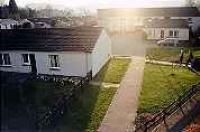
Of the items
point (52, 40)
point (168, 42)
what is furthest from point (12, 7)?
point (52, 40)

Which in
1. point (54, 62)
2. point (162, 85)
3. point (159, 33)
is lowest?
point (162, 85)

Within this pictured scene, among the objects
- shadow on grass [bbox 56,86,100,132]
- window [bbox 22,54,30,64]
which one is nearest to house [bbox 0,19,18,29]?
window [bbox 22,54,30,64]

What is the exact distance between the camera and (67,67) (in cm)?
2775

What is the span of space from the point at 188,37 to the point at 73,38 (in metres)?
27.7

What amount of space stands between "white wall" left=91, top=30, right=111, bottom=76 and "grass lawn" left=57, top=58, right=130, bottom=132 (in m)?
1.06

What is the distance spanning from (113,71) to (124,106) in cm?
957

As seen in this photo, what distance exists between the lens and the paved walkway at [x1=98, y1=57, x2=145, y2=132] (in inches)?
724

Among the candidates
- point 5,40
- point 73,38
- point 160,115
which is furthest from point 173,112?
point 5,40

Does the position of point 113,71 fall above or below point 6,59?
below

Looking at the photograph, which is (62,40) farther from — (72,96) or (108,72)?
(72,96)

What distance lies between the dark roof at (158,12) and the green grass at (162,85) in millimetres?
32878

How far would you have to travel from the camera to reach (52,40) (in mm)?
28656

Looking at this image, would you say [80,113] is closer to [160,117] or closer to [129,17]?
[160,117]

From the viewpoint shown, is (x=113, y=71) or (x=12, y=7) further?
(x=12, y=7)
